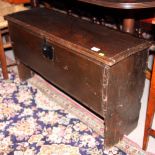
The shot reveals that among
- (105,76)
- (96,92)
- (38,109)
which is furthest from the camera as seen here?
(38,109)

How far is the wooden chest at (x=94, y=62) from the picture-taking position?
4.31 ft

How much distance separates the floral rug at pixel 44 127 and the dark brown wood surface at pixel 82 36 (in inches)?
24.8

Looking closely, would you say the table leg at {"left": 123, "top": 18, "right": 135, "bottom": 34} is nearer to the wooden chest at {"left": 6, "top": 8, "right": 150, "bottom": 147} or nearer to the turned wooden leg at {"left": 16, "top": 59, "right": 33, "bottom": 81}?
the wooden chest at {"left": 6, "top": 8, "right": 150, "bottom": 147}

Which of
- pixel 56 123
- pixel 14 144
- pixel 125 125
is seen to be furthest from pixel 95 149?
pixel 14 144

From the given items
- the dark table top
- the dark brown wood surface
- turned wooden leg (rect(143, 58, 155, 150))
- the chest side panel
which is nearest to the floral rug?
turned wooden leg (rect(143, 58, 155, 150))

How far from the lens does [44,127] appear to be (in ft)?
5.80

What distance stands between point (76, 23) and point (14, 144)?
92cm

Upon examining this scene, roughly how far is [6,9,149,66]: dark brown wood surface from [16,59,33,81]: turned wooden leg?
1.57ft

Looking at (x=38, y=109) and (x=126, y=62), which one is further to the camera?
(x=38, y=109)

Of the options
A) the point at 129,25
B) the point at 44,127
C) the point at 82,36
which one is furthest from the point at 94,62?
the point at 44,127

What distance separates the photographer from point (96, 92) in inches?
54.9

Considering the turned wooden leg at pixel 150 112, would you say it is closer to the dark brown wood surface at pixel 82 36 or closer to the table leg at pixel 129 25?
the dark brown wood surface at pixel 82 36

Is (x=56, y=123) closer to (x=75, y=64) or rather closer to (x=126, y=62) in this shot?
(x=75, y=64)

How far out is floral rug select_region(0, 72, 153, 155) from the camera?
1580mm
